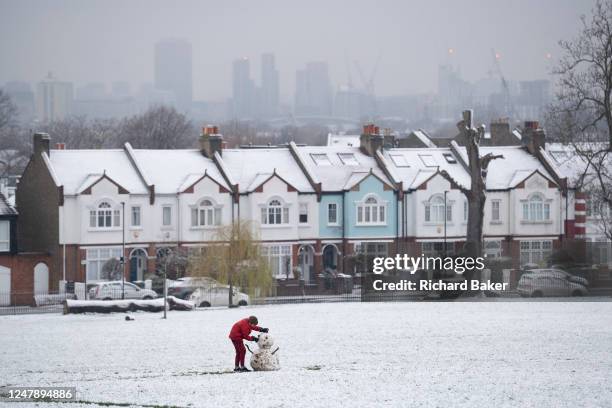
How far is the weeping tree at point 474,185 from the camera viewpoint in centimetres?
6519

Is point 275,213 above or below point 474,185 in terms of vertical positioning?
below

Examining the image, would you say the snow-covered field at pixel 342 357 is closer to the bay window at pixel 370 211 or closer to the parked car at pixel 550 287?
the parked car at pixel 550 287

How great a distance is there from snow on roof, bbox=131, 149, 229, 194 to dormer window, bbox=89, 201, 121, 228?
3.01 metres

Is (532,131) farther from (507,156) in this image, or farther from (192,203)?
(192,203)

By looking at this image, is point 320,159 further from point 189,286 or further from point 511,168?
point 189,286

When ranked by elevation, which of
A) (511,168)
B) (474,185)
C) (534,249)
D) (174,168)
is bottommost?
(534,249)

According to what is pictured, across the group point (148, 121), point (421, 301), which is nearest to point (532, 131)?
point (421, 301)

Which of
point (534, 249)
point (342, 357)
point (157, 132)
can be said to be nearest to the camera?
point (342, 357)

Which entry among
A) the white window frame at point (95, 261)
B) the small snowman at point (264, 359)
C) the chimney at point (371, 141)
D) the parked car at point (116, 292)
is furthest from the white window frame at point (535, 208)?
the small snowman at point (264, 359)

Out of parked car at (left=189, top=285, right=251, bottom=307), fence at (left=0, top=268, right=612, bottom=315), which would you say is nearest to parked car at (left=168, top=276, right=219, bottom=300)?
fence at (left=0, top=268, right=612, bottom=315)

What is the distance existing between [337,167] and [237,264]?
57.7 feet

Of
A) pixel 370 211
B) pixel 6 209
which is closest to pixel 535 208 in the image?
pixel 370 211

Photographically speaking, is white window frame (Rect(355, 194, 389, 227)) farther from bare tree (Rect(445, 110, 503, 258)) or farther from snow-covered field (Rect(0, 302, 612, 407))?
snow-covered field (Rect(0, 302, 612, 407))

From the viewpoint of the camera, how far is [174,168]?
8138 centimetres
